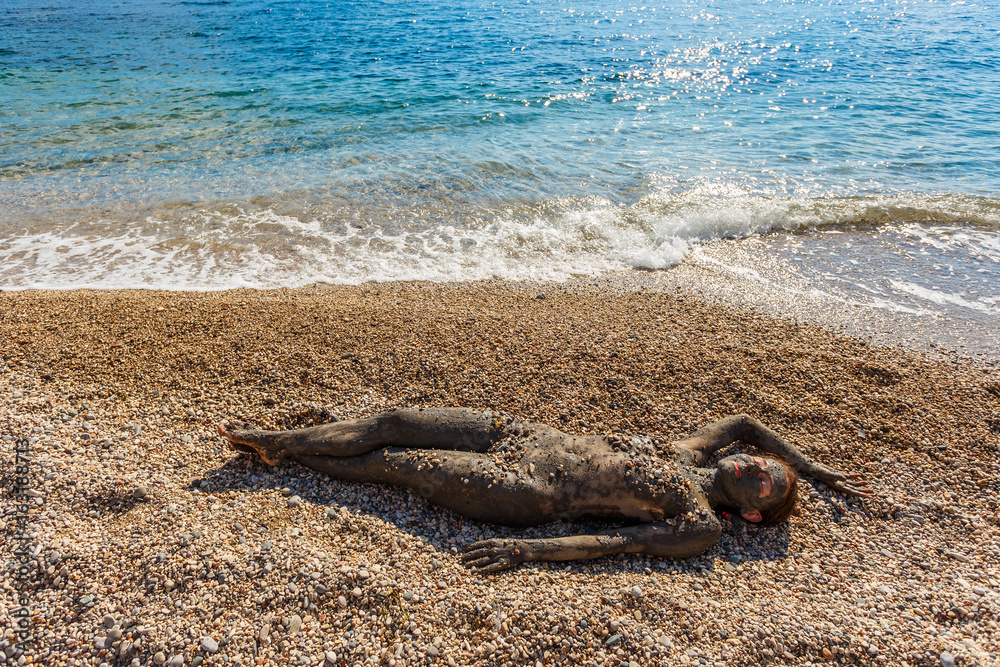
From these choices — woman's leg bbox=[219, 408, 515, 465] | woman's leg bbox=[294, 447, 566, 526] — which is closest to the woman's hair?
woman's leg bbox=[294, 447, 566, 526]

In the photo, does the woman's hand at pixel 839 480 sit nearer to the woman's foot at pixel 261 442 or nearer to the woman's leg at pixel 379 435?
the woman's leg at pixel 379 435

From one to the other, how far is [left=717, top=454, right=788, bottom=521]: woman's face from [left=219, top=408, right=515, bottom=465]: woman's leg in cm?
193

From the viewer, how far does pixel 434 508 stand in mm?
4473

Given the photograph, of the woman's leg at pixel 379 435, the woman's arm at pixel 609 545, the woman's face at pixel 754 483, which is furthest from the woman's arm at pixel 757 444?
the woman's leg at pixel 379 435

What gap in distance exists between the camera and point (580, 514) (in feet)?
14.6

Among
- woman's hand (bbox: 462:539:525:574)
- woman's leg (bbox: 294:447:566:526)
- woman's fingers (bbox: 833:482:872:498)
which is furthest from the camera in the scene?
woman's fingers (bbox: 833:482:872:498)

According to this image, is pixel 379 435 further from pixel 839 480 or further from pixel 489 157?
pixel 489 157

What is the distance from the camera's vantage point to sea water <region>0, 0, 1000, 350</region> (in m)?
8.80

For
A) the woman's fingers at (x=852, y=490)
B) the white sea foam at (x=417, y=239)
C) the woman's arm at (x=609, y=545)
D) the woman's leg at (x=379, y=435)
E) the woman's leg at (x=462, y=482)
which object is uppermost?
the white sea foam at (x=417, y=239)

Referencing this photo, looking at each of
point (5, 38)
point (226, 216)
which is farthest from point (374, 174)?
point (5, 38)

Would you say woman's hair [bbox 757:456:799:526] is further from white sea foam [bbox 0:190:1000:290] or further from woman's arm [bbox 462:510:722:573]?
white sea foam [bbox 0:190:1000:290]

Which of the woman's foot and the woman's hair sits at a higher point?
the woman's foot

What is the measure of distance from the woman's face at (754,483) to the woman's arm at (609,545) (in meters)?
0.35

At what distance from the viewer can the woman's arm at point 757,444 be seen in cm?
481
